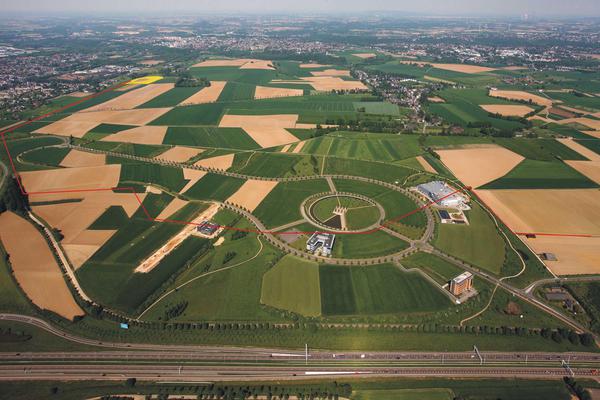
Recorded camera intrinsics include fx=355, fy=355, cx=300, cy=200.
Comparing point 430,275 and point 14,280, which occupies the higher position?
point 430,275

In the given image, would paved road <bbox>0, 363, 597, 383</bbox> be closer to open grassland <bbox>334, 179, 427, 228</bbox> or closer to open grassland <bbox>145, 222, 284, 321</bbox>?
open grassland <bbox>145, 222, 284, 321</bbox>

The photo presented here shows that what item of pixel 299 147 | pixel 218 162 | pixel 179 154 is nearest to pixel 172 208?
pixel 218 162

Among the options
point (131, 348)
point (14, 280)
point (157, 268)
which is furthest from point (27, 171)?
point (131, 348)

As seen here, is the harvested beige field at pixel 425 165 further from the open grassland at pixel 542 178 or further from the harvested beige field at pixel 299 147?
the harvested beige field at pixel 299 147

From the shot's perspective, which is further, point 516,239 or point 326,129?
point 326,129

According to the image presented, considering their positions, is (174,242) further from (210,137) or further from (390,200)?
(210,137)

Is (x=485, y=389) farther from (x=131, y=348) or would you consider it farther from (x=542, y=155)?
(x=542, y=155)

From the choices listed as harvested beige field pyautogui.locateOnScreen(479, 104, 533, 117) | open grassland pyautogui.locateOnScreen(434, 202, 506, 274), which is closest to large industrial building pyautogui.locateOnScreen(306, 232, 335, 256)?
open grassland pyautogui.locateOnScreen(434, 202, 506, 274)
